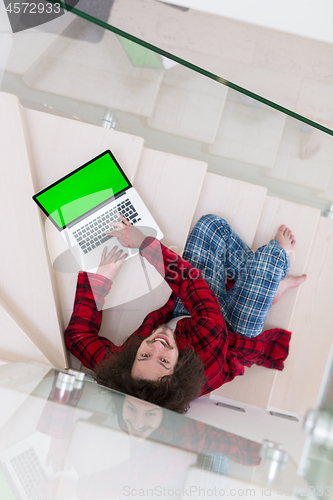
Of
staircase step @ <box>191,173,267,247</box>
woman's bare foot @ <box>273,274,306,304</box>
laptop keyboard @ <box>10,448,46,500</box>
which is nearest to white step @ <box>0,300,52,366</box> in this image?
laptop keyboard @ <box>10,448,46,500</box>

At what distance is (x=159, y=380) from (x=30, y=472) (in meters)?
0.49

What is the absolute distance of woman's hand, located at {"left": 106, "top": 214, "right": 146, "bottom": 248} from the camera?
1.42m

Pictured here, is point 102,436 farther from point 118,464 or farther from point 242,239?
point 242,239

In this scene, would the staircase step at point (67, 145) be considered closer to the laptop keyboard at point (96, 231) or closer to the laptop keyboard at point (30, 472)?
the laptop keyboard at point (96, 231)

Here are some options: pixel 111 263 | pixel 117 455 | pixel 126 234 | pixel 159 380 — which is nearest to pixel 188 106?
pixel 126 234

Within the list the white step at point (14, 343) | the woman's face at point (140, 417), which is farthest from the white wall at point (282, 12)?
the woman's face at point (140, 417)

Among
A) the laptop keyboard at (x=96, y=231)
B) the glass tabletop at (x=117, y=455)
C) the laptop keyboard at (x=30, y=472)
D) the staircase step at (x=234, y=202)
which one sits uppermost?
the staircase step at (x=234, y=202)

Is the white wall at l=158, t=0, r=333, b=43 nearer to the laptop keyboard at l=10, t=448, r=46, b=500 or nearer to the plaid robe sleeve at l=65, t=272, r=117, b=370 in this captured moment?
the plaid robe sleeve at l=65, t=272, r=117, b=370

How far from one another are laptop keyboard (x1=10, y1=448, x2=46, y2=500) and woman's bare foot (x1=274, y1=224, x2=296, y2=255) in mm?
1228

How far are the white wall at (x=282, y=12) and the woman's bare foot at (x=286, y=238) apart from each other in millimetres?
818

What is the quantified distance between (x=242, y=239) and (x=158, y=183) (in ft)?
1.45

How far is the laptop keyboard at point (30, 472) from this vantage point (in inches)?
29.0

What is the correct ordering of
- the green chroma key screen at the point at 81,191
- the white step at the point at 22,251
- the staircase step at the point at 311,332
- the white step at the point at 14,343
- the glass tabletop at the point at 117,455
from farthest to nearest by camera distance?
the staircase step at the point at 311,332 → the green chroma key screen at the point at 81,191 → the white step at the point at 22,251 → the white step at the point at 14,343 → the glass tabletop at the point at 117,455

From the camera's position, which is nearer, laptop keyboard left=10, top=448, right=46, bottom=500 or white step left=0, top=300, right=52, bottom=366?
laptop keyboard left=10, top=448, right=46, bottom=500
